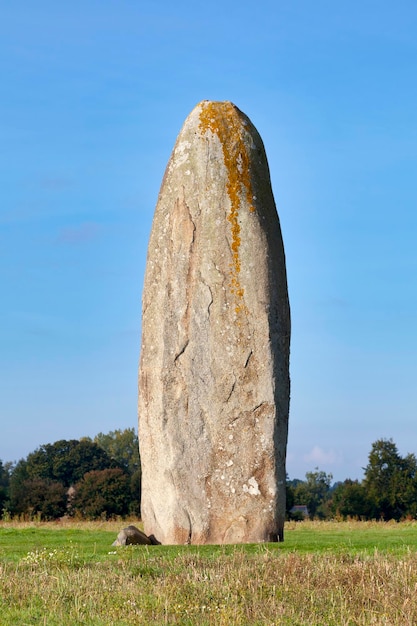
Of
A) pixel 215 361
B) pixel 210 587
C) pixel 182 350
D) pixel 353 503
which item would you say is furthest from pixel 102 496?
pixel 210 587

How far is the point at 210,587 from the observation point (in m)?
10.5

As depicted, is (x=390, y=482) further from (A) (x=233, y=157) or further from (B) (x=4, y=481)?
(B) (x=4, y=481)

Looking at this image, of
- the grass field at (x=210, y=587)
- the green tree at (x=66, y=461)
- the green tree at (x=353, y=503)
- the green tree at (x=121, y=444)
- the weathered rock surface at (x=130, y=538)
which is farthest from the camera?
the green tree at (x=121, y=444)

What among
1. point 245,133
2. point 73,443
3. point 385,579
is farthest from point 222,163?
point 73,443

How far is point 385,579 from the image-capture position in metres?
11.0

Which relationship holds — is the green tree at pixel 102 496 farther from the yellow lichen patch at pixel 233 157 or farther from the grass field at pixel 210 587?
the grass field at pixel 210 587

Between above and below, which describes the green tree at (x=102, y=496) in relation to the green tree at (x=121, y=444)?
below

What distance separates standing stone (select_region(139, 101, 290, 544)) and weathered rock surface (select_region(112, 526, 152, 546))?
40cm

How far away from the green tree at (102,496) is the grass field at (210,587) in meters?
25.4

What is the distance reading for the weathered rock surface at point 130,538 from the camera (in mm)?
15555

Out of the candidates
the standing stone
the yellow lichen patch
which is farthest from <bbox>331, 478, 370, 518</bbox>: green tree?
the yellow lichen patch

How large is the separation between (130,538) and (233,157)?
274 inches

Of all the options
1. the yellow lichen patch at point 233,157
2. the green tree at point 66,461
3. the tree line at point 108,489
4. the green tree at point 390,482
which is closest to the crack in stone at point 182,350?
the yellow lichen patch at point 233,157

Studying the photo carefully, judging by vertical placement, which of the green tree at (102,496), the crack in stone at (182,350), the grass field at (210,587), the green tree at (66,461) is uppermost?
the green tree at (66,461)
